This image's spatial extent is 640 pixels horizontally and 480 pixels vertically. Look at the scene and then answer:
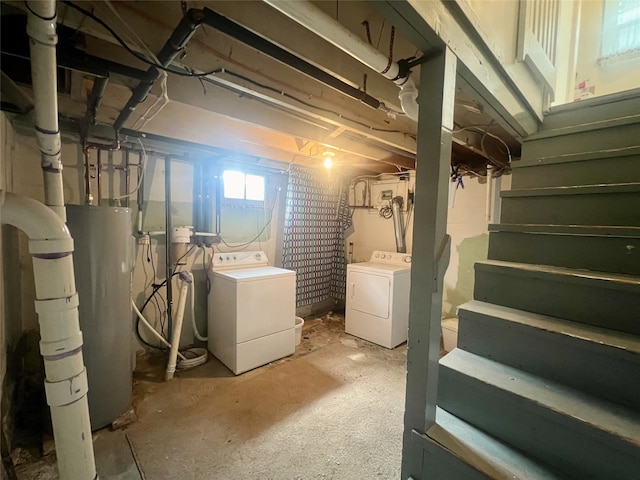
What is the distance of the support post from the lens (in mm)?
975

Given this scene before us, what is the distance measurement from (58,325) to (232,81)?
1360 mm

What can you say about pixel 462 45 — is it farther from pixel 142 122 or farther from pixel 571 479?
pixel 142 122

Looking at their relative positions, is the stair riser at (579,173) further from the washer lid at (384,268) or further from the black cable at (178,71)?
the washer lid at (384,268)

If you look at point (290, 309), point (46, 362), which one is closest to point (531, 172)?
point (290, 309)

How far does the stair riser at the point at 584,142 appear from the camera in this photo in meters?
1.57

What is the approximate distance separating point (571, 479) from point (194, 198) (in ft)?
10.5

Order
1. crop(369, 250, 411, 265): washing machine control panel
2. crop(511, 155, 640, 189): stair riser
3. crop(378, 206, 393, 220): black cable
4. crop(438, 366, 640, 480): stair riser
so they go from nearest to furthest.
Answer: crop(438, 366, 640, 480): stair riser
crop(511, 155, 640, 189): stair riser
crop(369, 250, 411, 265): washing machine control panel
crop(378, 206, 393, 220): black cable

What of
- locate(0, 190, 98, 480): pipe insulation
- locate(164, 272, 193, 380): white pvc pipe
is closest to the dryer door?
locate(164, 272, 193, 380): white pvc pipe

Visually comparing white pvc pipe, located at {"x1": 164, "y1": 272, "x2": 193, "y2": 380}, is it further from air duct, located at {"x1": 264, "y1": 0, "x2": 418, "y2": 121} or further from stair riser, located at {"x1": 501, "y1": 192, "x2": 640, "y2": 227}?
stair riser, located at {"x1": 501, "y1": 192, "x2": 640, "y2": 227}

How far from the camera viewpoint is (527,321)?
1.23m

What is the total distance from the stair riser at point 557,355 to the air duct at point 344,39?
1.14 meters

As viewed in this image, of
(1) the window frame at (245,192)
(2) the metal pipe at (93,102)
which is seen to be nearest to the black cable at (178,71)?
(2) the metal pipe at (93,102)

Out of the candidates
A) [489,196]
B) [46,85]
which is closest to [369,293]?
[489,196]

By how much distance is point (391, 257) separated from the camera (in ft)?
12.1
